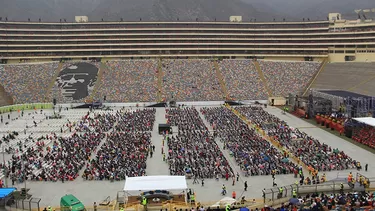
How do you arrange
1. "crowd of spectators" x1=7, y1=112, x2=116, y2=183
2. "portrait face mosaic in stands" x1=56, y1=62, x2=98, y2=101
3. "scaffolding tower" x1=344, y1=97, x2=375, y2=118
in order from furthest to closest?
1. "portrait face mosaic in stands" x1=56, y1=62, x2=98, y2=101
2. "scaffolding tower" x1=344, y1=97, x2=375, y2=118
3. "crowd of spectators" x1=7, y1=112, x2=116, y2=183

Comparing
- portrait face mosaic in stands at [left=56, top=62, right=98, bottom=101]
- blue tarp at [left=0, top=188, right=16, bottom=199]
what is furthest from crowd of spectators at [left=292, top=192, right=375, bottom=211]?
portrait face mosaic in stands at [left=56, top=62, right=98, bottom=101]

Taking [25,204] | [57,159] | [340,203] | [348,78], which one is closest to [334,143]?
[340,203]

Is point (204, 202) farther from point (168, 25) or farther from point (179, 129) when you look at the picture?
point (168, 25)

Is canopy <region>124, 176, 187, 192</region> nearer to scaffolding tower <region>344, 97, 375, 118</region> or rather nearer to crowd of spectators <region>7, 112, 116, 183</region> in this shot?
crowd of spectators <region>7, 112, 116, 183</region>

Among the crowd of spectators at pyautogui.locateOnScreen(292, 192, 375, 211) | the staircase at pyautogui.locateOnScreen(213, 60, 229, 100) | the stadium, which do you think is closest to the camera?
the crowd of spectators at pyautogui.locateOnScreen(292, 192, 375, 211)

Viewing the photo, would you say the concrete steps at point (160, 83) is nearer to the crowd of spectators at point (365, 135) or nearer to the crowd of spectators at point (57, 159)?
the crowd of spectators at point (57, 159)
